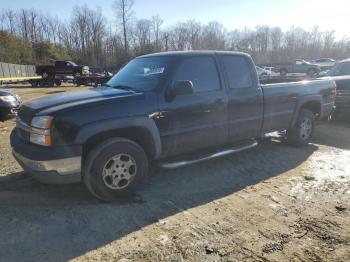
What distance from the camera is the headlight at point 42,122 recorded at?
385cm

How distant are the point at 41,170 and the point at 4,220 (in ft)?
2.22

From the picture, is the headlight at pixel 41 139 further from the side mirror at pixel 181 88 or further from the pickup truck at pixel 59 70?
the pickup truck at pixel 59 70

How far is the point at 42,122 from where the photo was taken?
12.8 feet

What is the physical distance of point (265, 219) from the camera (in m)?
3.88

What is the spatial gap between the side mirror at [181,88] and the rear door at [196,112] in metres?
0.15

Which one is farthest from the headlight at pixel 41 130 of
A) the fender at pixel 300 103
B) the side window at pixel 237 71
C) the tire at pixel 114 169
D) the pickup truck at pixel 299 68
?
the pickup truck at pixel 299 68

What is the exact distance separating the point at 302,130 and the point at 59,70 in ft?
109

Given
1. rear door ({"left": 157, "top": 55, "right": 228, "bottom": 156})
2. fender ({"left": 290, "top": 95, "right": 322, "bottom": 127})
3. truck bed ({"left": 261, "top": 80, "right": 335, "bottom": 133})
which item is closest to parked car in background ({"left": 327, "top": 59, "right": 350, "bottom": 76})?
truck bed ({"left": 261, "top": 80, "right": 335, "bottom": 133})

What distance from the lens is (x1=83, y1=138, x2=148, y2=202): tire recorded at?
4071mm

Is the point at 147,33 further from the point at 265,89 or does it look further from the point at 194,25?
the point at 265,89

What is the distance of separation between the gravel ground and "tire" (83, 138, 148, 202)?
0.17 m

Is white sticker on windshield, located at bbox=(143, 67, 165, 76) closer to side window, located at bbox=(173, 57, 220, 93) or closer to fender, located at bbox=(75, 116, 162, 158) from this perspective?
side window, located at bbox=(173, 57, 220, 93)

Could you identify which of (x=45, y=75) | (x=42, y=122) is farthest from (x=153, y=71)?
(x=45, y=75)

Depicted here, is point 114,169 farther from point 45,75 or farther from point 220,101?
point 45,75
